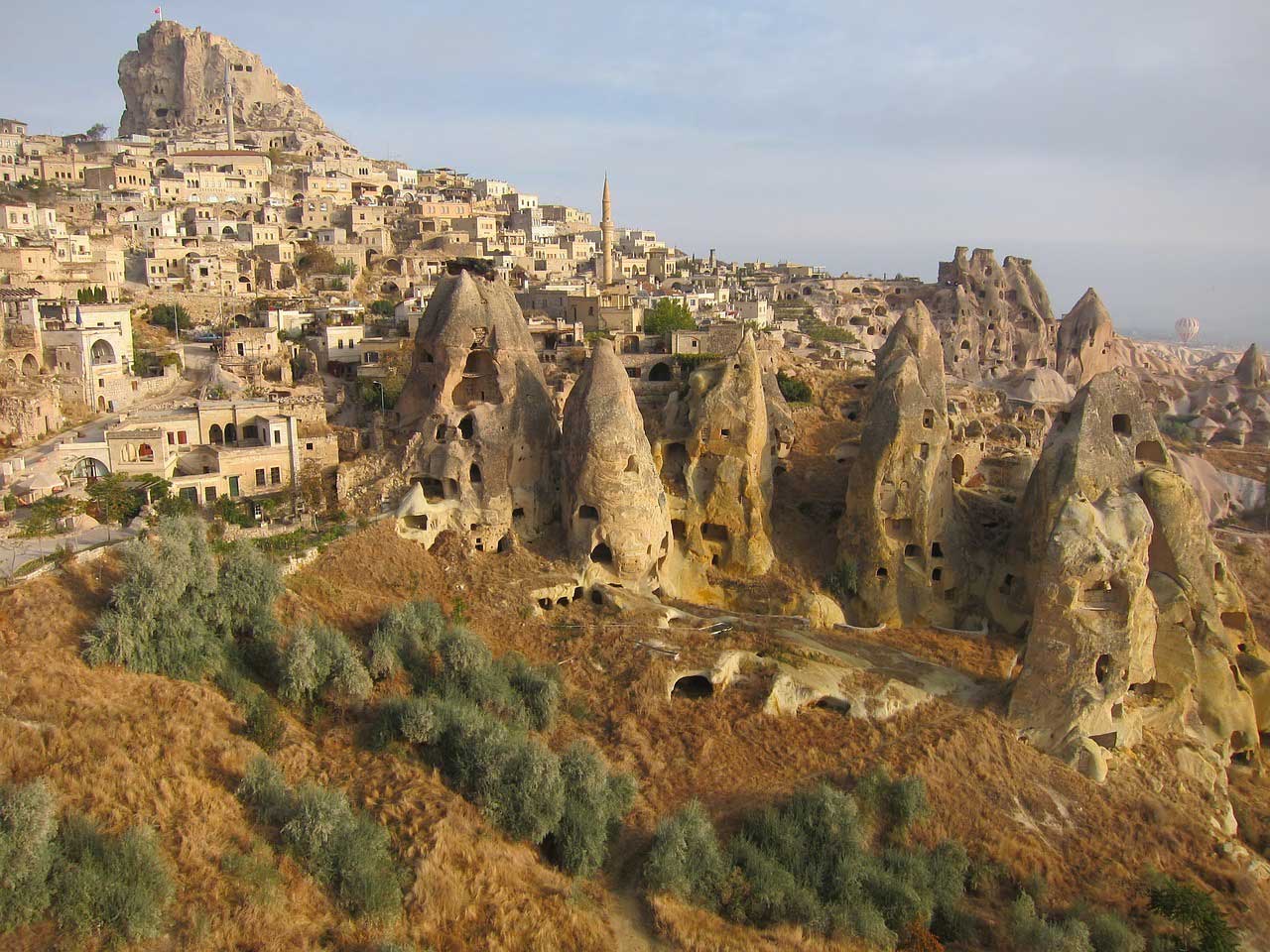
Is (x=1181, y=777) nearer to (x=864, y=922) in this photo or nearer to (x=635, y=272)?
(x=864, y=922)

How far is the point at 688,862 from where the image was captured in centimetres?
1764

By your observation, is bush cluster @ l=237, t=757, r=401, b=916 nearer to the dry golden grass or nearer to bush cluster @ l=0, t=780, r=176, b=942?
the dry golden grass

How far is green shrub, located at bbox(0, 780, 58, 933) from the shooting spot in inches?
530

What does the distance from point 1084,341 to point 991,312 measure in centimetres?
879

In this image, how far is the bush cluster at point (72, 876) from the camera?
44.4ft

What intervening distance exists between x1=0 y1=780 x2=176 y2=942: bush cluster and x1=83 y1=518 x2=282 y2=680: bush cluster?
4.92m

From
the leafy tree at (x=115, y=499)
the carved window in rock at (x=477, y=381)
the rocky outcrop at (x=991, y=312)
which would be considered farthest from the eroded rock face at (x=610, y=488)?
the rocky outcrop at (x=991, y=312)

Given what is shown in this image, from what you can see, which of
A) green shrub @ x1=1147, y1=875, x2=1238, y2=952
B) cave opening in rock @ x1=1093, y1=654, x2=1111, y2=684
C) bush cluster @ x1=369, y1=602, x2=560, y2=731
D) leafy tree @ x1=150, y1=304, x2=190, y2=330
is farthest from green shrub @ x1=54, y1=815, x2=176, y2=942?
leafy tree @ x1=150, y1=304, x2=190, y2=330

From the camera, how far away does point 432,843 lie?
16.8 metres

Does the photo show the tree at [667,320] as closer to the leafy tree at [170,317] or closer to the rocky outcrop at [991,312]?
the leafy tree at [170,317]

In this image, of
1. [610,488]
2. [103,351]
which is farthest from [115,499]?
[103,351]

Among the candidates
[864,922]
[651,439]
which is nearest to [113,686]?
[864,922]

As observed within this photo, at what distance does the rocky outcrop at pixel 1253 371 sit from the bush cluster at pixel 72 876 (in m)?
77.7

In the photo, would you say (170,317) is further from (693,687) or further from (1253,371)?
(1253,371)
